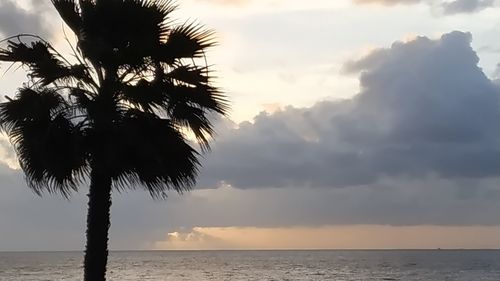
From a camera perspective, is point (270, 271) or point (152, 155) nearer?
point (152, 155)

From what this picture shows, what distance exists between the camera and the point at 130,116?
40.2 feet

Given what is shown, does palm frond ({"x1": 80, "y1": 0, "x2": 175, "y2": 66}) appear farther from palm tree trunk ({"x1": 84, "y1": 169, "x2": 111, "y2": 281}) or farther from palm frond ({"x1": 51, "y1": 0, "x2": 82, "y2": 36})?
palm tree trunk ({"x1": 84, "y1": 169, "x2": 111, "y2": 281})

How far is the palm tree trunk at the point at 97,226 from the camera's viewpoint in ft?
39.4

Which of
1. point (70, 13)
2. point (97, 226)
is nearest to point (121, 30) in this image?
point (70, 13)

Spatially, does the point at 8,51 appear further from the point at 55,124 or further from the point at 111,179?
the point at 111,179

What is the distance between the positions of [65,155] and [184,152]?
1950mm

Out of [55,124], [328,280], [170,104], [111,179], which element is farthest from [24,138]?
[328,280]

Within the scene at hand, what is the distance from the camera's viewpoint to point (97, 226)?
12.1 metres

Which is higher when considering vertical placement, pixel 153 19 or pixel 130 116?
pixel 153 19

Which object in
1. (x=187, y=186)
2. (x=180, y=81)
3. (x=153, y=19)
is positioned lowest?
(x=187, y=186)

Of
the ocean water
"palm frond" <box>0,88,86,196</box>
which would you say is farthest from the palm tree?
the ocean water

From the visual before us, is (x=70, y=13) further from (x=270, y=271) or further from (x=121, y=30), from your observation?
(x=270, y=271)

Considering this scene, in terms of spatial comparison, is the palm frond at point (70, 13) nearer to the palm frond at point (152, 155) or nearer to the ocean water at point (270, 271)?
the palm frond at point (152, 155)

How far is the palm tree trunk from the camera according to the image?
39.4 feet
